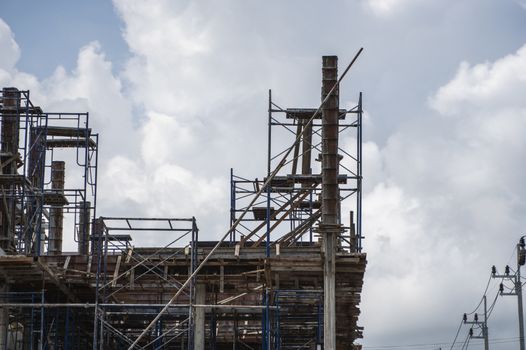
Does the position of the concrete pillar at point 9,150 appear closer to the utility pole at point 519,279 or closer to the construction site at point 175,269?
the construction site at point 175,269

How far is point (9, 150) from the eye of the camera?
42.7 m

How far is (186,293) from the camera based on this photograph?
39.6 metres

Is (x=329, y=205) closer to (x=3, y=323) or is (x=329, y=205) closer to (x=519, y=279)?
(x=3, y=323)

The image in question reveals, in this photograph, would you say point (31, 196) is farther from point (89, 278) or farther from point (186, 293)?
point (186, 293)

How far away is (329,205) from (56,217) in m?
23.6

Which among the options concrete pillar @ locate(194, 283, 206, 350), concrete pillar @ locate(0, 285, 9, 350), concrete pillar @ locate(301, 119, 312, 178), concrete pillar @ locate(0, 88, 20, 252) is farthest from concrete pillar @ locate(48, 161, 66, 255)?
concrete pillar @ locate(194, 283, 206, 350)

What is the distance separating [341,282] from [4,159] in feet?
45.2

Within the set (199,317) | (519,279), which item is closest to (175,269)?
(199,317)

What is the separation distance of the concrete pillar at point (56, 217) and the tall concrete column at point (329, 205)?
20.1 m

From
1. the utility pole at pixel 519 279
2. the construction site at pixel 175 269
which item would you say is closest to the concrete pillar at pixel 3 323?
the construction site at pixel 175 269

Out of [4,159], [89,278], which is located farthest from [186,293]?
[4,159]

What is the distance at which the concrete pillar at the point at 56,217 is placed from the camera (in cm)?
4972

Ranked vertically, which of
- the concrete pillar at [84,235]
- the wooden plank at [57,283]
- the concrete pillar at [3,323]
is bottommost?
the concrete pillar at [3,323]

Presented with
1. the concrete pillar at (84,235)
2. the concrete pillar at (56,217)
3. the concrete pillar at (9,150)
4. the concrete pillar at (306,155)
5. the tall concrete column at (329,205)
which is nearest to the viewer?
the tall concrete column at (329,205)
